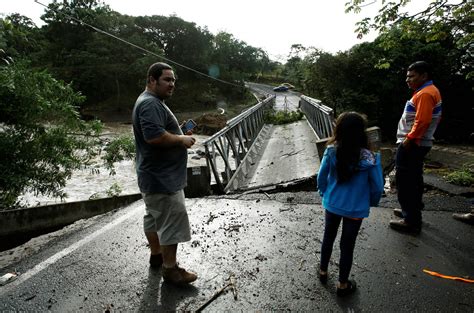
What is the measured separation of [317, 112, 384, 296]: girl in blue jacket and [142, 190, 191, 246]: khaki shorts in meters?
1.20

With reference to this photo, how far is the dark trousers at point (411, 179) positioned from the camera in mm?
3137

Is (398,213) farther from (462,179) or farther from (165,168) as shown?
(165,168)

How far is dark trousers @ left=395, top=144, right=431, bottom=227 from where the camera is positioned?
3137 millimetres

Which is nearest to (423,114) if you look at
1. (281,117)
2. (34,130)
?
(34,130)

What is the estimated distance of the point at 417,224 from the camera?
3201 mm

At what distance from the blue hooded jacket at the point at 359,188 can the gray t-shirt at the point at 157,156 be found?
1230 millimetres

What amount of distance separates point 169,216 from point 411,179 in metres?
2.66

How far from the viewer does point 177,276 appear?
2.43 metres

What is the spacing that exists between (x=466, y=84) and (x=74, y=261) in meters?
19.8

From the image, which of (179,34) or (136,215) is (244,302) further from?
(179,34)

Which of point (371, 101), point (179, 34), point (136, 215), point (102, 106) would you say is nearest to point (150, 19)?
point (179, 34)

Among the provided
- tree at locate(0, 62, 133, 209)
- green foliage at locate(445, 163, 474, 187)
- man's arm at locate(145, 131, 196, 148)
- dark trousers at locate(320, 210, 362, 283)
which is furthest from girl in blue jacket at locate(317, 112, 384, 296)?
tree at locate(0, 62, 133, 209)

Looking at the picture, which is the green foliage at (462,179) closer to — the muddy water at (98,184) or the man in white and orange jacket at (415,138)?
the man in white and orange jacket at (415,138)

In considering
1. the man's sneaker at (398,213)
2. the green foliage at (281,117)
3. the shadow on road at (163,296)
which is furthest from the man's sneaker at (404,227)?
the green foliage at (281,117)
